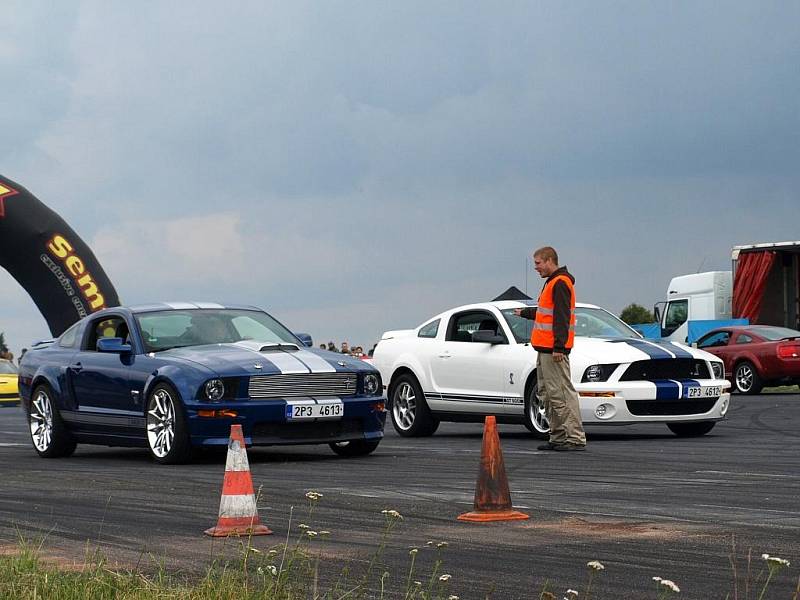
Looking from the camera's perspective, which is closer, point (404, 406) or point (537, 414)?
point (537, 414)

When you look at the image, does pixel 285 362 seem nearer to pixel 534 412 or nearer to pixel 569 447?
pixel 569 447

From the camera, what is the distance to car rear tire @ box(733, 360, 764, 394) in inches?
1135

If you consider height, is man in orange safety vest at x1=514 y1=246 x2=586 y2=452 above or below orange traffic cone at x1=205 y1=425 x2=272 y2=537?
above

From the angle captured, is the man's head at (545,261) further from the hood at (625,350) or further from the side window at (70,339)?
the side window at (70,339)

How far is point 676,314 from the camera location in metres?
35.6

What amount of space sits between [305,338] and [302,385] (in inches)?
64.0

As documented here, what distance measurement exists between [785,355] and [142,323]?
17490 millimetres

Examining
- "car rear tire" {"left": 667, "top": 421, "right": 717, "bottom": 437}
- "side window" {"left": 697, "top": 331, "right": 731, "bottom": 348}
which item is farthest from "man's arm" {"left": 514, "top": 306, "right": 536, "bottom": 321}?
"side window" {"left": 697, "top": 331, "right": 731, "bottom": 348}

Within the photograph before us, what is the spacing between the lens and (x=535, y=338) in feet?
46.0

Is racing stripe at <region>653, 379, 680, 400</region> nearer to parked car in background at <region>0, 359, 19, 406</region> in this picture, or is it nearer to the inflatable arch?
the inflatable arch

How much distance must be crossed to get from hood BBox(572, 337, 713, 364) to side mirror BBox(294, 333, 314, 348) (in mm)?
3104

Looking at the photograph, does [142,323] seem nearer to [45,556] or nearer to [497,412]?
[497,412]

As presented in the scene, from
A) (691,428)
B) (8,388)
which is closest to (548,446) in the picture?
(691,428)

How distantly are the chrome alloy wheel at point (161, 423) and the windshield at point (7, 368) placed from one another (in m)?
22.3
